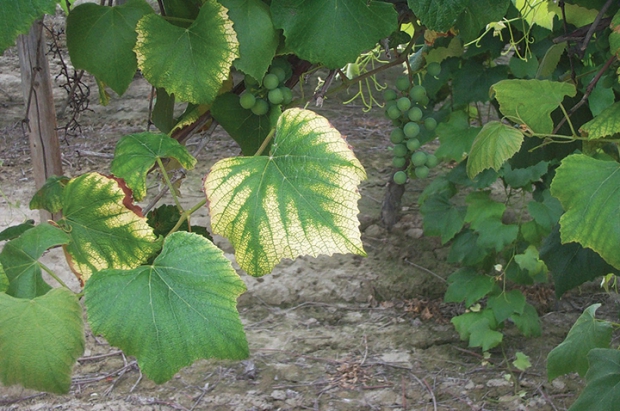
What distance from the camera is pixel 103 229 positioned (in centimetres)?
66

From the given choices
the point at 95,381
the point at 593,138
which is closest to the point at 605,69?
the point at 593,138

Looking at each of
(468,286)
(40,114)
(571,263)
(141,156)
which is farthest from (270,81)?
(468,286)

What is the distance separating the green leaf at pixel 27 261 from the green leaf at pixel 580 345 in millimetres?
882

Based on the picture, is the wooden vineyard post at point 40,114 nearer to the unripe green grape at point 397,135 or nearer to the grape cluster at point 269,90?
the unripe green grape at point 397,135

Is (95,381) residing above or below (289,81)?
below

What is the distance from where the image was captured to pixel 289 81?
892 millimetres

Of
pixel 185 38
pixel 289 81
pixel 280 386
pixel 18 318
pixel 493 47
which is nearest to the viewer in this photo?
pixel 18 318

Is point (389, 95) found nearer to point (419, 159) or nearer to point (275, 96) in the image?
point (419, 159)

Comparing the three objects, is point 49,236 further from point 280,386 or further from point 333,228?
point 280,386

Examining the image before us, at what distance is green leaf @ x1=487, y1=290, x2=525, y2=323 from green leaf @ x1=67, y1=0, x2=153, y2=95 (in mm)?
1816

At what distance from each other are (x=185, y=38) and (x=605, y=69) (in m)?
0.59

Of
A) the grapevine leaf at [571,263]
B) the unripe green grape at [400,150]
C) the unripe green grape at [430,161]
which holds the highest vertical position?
the unripe green grape at [400,150]

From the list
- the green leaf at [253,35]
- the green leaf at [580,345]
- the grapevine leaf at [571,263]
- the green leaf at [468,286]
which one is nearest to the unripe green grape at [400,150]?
the grapevine leaf at [571,263]

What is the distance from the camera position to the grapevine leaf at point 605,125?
0.85 metres
